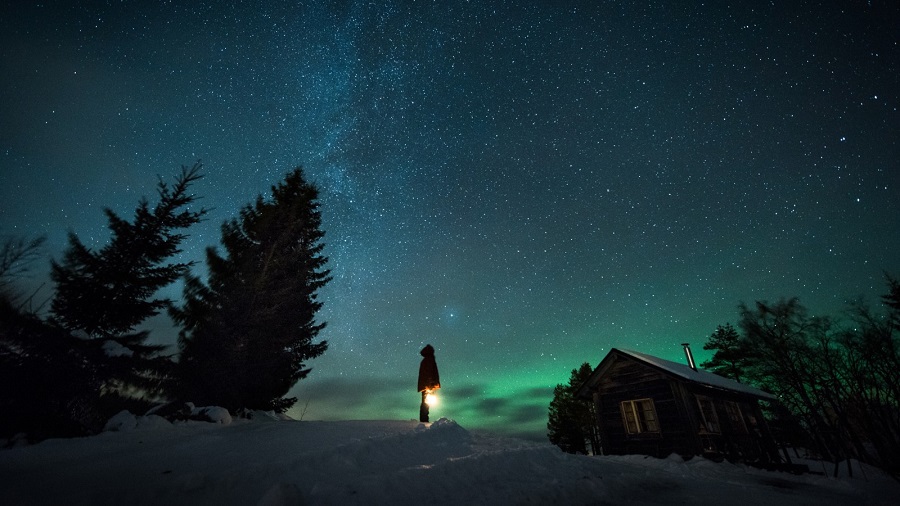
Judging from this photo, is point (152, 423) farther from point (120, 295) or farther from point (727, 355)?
point (727, 355)

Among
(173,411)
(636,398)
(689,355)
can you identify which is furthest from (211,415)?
(689,355)

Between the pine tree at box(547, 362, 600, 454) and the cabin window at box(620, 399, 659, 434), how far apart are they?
14802 millimetres

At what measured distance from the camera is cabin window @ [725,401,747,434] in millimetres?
16000

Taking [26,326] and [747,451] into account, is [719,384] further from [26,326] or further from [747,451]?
[26,326]

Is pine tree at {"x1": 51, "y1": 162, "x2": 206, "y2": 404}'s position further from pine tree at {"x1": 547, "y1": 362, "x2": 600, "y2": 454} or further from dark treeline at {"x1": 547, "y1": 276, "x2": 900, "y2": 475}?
pine tree at {"x1": 547, "y1": 362, "x2": 600, "y2": 454}

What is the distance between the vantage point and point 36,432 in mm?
5898

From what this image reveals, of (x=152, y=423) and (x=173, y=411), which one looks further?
(x=173, y=411)

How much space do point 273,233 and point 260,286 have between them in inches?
134

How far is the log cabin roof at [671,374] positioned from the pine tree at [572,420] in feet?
46.3

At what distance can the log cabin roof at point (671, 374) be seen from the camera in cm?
1385

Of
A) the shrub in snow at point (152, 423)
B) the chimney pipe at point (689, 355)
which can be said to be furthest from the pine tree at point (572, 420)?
the shrub in snow at point (152, 423)

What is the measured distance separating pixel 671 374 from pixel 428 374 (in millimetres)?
10659

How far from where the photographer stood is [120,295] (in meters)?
9.18

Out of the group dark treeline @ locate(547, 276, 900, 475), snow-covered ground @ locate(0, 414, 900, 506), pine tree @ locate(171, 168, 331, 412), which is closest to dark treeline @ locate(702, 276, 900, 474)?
dark treeline @ locate(547, 276, 900, 475)
